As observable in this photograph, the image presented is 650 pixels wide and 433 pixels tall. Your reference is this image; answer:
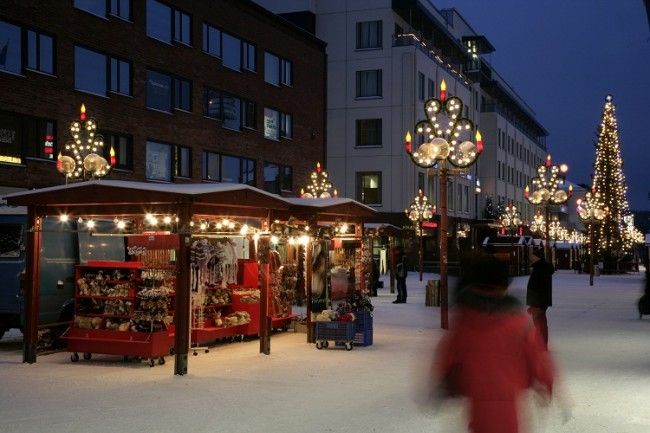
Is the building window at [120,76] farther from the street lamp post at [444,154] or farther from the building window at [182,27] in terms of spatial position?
the street lamp post at [444,154]

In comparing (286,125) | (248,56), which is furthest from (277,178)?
(248,56)

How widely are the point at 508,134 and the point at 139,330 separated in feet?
268

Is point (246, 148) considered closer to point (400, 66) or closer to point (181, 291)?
point (400, 66)

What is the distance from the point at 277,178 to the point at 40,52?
65.3 ft

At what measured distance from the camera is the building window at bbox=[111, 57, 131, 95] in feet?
115

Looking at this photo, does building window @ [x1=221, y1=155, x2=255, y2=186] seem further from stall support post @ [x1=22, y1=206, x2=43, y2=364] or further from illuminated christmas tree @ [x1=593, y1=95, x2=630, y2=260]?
stall support post @ [x1=22, y1=206, x2=43, y2=364]

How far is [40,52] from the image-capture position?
3098 centimetres

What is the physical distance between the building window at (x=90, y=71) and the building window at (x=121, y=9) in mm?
1994

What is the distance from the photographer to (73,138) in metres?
26.9

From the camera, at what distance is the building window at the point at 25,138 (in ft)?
96.6

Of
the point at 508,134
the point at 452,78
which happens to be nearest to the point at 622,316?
the point at 452,78

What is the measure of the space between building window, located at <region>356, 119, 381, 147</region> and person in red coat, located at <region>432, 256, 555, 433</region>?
56029 millimetres

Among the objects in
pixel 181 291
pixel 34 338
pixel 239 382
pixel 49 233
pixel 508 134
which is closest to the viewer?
pixel 239 382

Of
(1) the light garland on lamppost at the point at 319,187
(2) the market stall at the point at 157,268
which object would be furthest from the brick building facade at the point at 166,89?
(2) the market stall at the point at 157,268
